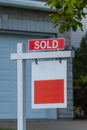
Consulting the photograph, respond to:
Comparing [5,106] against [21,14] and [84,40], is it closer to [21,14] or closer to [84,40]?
[21,14]

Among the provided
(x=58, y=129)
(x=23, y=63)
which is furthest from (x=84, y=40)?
(x=23, y=63)

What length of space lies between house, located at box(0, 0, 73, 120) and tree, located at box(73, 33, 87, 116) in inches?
75.4

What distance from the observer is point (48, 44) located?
6.68 metres

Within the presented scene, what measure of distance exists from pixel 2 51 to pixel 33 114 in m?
2.04

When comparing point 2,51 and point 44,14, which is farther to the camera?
point 44,14

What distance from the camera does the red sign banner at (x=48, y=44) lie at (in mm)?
6605

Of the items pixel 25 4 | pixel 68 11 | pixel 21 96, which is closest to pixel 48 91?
pixel 21 96

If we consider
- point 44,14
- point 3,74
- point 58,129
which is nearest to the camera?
point 58,129

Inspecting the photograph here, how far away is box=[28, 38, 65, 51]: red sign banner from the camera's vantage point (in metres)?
6.61

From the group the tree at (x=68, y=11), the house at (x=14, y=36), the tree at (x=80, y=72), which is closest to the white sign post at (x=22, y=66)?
the tree at (x=68, y=11)

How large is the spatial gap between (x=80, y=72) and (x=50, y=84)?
1138 cm

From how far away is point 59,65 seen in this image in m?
6.68

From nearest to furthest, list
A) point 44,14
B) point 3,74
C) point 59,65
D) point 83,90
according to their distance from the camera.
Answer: point 59,65, point 3,74, point 44,14, point 83,90

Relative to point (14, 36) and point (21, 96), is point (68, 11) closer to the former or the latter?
point (21, 96)
